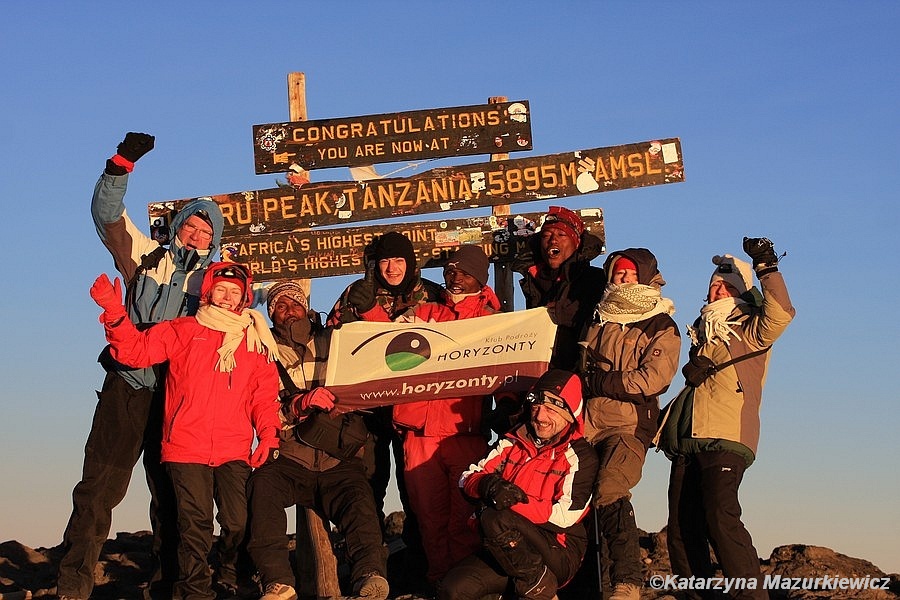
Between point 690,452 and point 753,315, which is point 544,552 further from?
point 753,315

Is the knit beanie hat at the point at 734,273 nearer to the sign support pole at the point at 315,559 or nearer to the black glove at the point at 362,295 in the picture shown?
the black glove at the point at 362,295

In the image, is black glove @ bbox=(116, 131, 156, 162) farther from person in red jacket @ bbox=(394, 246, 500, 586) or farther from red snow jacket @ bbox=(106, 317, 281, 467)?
person in red jacket @ bbox=(394, 246, 500, 586)

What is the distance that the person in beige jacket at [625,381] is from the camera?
8.87 meters

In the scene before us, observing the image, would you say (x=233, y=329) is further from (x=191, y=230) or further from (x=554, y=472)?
(x=554, y=472)

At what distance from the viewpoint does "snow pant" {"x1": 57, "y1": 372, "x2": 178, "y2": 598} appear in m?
9.74

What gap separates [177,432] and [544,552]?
9.10 feet

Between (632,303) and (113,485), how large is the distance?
168 inches

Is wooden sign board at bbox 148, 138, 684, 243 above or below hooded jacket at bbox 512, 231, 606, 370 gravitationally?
above

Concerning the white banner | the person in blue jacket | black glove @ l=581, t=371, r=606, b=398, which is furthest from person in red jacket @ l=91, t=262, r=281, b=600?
black glove @ l=581, t=371, r=606, b=398

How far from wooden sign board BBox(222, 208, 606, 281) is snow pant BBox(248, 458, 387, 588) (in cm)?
237

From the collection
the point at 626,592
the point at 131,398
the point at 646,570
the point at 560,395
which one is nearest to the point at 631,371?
the point at 560,395

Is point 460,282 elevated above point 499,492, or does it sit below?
above

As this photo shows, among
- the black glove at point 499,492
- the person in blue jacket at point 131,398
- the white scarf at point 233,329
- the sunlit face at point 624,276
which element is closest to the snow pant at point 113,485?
Result: the person in blue jacket at point 131,398

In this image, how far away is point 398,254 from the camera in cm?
1085
